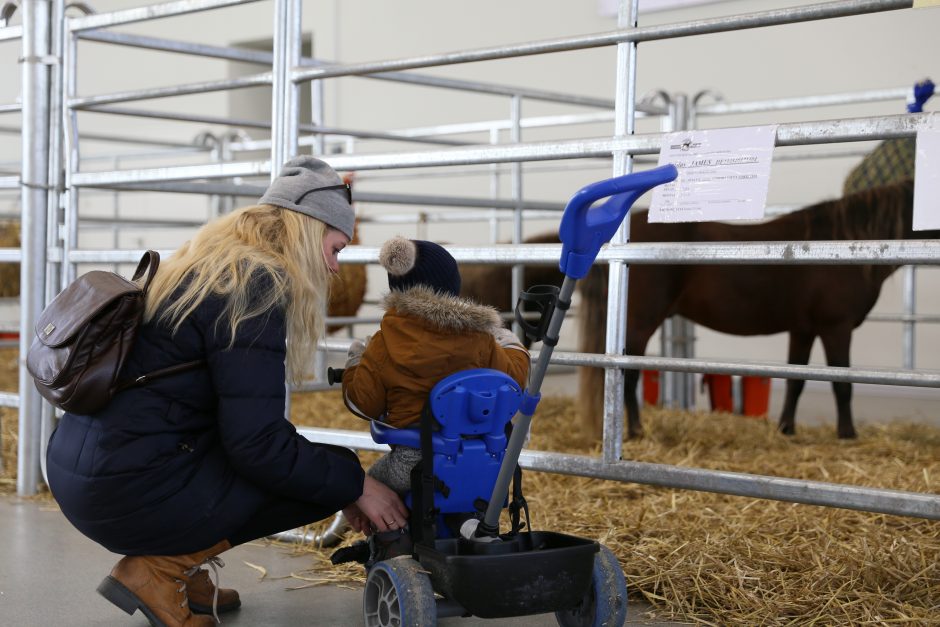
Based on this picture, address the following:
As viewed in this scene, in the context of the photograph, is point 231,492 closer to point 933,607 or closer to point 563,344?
point 933,607

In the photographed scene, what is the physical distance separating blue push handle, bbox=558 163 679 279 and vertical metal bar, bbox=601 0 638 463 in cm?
80

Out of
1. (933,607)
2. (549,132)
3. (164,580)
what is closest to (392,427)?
(164,580)

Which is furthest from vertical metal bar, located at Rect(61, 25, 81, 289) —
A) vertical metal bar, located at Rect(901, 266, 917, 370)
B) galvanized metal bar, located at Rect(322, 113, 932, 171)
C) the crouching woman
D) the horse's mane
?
vertical metal bar, located at Rect(901, 266, 917, 370)

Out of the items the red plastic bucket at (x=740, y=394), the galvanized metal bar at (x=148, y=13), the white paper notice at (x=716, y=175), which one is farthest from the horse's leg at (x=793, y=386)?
the galvanized metal bar at (x=148, y=13)

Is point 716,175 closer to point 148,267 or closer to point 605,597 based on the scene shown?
point 605,597

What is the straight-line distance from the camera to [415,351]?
1.88m

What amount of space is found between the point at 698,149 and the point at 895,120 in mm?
396

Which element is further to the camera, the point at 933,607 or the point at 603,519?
the point at 603,519

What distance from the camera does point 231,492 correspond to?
1.94 m

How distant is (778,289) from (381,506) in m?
2.95

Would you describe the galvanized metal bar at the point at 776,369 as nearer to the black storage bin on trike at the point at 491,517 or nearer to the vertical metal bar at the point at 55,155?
the black storage bin on trike at the point at 491,517

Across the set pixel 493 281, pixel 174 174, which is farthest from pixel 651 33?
pixel 493 281

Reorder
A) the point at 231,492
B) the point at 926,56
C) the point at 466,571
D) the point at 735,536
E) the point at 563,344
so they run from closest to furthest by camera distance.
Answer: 1. the point at 466,571
2. the point at 231,492
3. the point at 735,536
4. the point at 926,56
5. the point at 563,344

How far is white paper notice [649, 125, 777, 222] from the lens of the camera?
7.09ft
